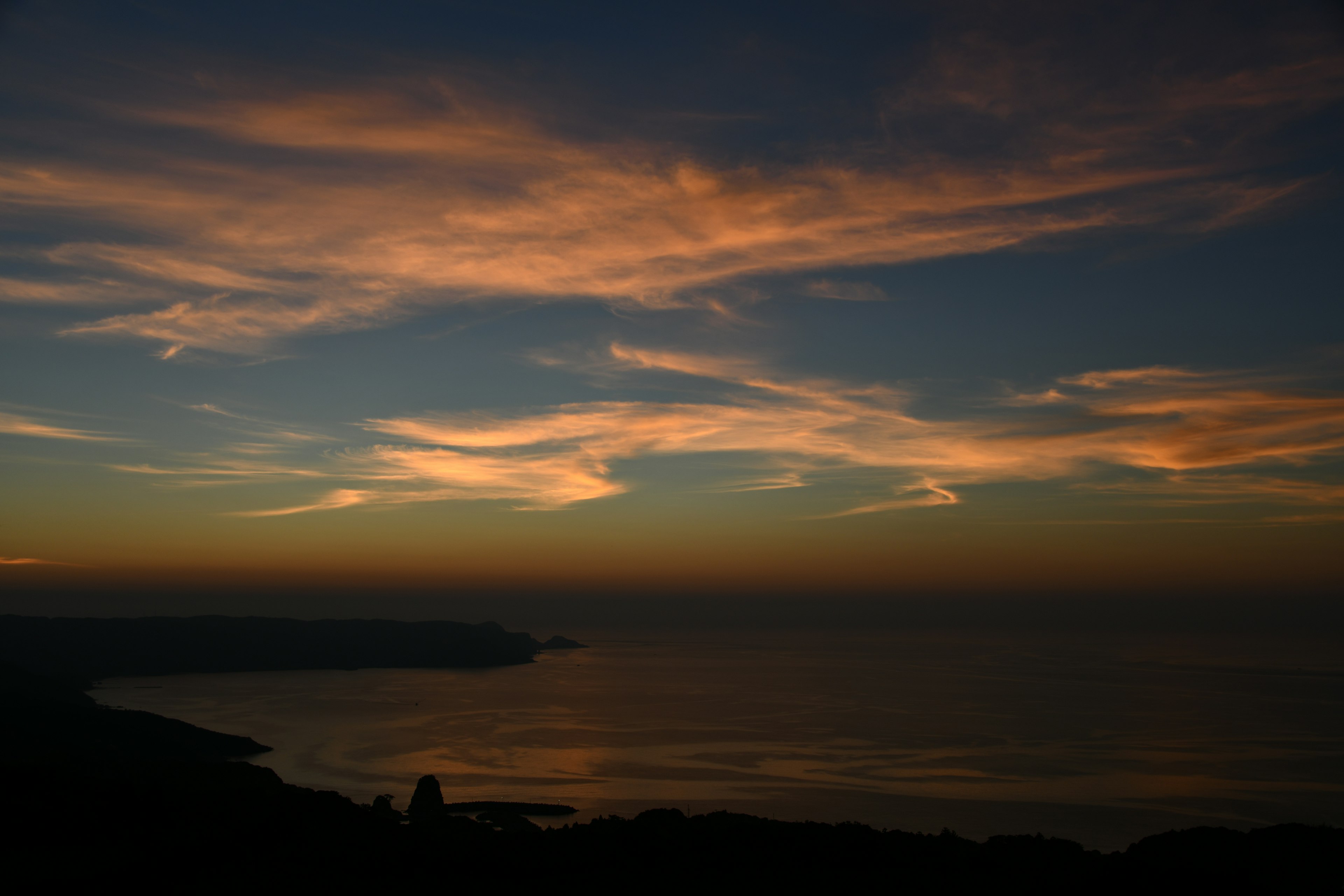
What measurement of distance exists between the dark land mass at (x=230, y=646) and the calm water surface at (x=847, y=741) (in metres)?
18.4

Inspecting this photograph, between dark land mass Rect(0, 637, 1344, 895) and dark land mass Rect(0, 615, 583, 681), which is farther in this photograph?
dark land mass Rect(0, 615, 583, 681)

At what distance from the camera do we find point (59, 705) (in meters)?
58.2

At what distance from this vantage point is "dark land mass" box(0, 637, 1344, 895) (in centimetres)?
1802

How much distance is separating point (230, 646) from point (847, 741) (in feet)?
480

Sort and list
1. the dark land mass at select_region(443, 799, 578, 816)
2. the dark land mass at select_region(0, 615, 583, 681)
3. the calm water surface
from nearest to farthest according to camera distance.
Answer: the dark land mass at select_region(443, 799, 578, 816)
the calm water surface
the dark land mass at select_region(0, 615, 583, 681)

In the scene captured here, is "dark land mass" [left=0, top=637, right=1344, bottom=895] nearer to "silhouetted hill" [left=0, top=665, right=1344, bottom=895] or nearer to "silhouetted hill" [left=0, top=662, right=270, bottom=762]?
"silhouetted hill" [left=0, top=665, right=1344, bottom=895]

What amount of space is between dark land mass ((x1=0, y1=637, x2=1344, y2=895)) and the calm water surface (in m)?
19.6

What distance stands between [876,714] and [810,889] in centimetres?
7222

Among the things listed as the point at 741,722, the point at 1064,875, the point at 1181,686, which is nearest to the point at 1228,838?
the point at 1064,875

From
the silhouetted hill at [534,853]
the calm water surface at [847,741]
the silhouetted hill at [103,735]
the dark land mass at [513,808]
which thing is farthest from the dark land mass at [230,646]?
the silhouetted hill at [534,853]

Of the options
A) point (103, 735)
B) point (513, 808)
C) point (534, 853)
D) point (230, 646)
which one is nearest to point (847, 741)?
point (513, 808)

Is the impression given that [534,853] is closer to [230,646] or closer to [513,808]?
[513,808]

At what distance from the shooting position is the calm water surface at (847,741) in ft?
154

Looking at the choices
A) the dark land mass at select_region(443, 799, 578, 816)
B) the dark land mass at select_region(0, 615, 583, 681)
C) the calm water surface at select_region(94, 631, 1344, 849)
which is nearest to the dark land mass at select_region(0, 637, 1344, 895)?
the dark land mass at select_region(443, 799, 578, 816)
